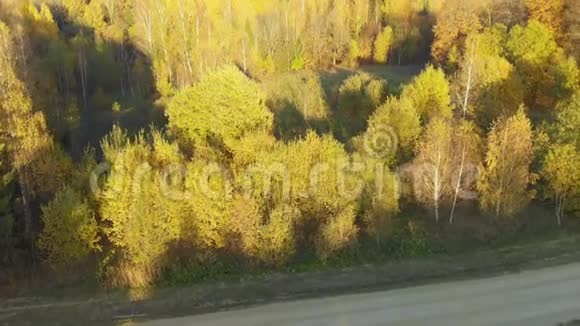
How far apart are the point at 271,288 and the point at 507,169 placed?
10.8 m

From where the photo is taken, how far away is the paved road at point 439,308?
18.4 meters

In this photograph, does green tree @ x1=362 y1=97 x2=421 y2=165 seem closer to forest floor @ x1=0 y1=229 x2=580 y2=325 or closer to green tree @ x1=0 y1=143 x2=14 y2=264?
forest floor @ x1=0 y1=229 x2=580 y2=325

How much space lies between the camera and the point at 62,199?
20609 millimetres

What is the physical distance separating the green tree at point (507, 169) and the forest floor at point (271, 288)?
1.84m

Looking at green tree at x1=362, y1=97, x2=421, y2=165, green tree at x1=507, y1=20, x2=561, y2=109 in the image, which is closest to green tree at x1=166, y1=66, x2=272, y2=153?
green tree at x1=362, y1=97, x2=421, y2=165

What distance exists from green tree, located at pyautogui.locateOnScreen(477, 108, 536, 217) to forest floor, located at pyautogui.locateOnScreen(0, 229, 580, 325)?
1.84 metres

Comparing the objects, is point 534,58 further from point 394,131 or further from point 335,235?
point 335,235

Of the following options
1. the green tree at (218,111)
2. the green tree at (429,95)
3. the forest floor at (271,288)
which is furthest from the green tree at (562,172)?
the green tree at (218,111)

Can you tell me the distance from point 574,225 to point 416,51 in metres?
34.7

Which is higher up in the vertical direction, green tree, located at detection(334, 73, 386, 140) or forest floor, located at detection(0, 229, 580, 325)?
green tree, located at detection(334, 73, 386, 140)

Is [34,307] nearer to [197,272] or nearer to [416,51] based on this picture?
[197,272]

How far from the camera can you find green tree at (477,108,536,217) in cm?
2356

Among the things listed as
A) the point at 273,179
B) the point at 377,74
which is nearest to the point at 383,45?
the point at 377,74

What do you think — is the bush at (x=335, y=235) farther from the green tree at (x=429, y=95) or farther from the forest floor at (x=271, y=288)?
the green tree at (x=429, y=95)
